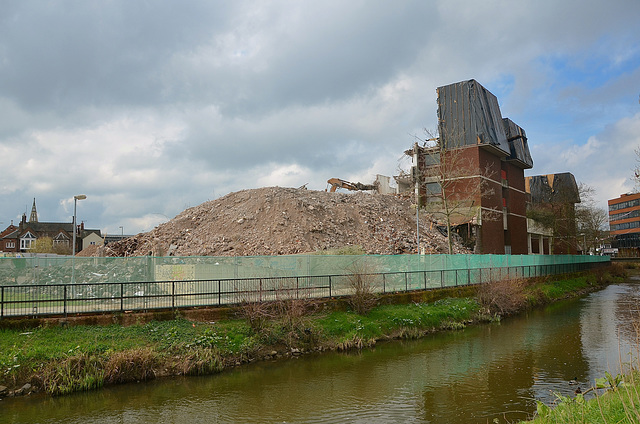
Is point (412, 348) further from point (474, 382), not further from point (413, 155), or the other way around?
point (413, 155)

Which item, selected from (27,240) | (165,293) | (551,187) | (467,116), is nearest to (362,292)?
(165,293)

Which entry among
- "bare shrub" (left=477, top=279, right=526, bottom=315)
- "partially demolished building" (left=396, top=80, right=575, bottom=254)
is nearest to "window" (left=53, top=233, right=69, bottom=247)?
"partially demolished building" (left=396, top=80, right=575, bottom=254)

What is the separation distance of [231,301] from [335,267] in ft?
19.6

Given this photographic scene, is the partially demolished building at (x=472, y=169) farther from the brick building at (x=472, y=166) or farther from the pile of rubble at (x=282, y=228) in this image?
the pile of rubble at (x=282, y=228)

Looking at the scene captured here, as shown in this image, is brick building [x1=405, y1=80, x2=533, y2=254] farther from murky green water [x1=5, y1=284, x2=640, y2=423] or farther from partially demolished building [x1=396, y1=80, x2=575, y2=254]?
murky green water [x1=5, y1=284, x2=640, y2=423]

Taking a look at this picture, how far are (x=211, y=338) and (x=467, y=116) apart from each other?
40.2 meters

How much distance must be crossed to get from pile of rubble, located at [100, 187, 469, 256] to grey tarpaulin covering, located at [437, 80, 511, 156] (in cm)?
945

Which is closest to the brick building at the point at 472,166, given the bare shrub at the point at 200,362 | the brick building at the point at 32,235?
the bare shrub at the point at 200,362

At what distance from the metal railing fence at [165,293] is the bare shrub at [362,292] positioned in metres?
0.10

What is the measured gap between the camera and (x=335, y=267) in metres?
21.7

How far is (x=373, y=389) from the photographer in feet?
41.2

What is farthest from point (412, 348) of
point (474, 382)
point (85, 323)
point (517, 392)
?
point (85, 323)

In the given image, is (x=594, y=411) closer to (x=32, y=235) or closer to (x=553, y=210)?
(x=553, y=210)

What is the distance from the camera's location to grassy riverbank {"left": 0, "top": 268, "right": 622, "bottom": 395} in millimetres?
12195
